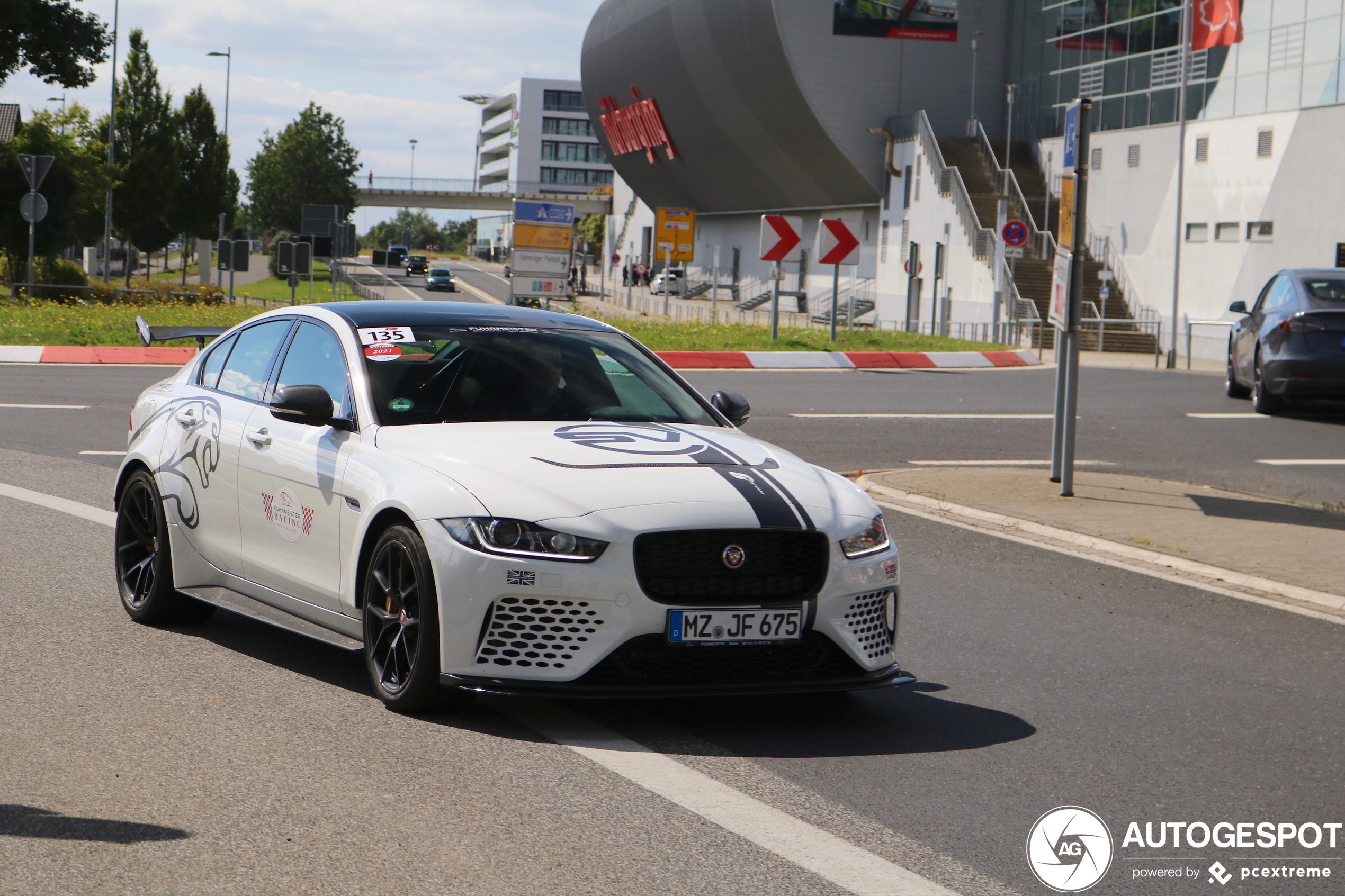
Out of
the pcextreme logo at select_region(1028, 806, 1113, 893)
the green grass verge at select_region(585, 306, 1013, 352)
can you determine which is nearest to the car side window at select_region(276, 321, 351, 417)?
the pcextreme logo at select_region(1028, 806, 1113, 893)

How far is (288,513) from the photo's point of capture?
6.12m

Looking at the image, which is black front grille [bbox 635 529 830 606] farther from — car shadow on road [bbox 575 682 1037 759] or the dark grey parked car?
the dark grey parked car

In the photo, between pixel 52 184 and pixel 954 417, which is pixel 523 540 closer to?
pixel 954 417

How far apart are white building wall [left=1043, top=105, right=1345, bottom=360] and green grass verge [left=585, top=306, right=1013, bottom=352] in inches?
415

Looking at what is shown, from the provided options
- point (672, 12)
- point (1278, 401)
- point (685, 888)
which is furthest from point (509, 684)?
point (672, 12)

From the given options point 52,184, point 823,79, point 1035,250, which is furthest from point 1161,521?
point 823,79

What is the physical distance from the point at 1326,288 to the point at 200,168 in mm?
62558

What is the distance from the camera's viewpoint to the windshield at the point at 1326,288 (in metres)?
18.7

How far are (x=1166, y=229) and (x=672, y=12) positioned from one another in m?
33.7

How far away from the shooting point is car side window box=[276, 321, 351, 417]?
6211mm

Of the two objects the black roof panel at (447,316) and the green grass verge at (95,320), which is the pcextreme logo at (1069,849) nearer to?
the black roof panel at (447,316)

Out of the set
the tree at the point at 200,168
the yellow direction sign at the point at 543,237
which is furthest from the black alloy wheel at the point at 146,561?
the tree at the point at 200,168

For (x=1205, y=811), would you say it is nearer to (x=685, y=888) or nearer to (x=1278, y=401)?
(x=685, y=888)

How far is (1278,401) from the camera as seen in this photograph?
1966 cm
